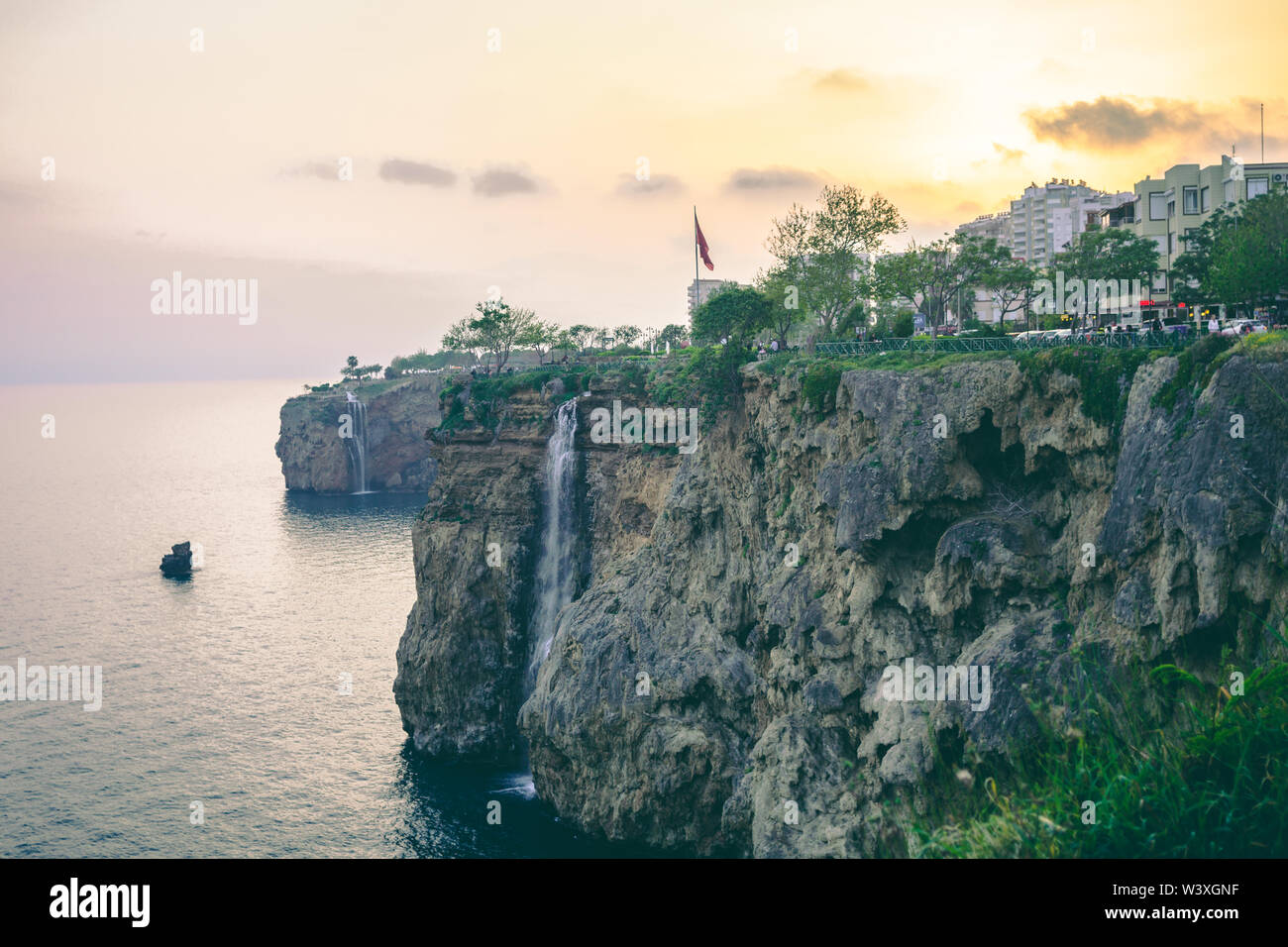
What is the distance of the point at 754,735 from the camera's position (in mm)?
52281

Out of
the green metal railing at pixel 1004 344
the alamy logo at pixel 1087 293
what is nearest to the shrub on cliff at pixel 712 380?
the green metal railing at pixel 1004 344

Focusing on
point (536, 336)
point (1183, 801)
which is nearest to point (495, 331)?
point (536, 336)

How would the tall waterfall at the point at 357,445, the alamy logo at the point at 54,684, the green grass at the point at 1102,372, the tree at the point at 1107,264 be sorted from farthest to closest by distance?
1. the tall waterfall at the point at 357,445
2. the alamy logo at the point at 54,684
3. the tree at the point at 1107,264
4. the green grass at the point at 1102,372

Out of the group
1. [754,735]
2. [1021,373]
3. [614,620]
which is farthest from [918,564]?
[614,620]

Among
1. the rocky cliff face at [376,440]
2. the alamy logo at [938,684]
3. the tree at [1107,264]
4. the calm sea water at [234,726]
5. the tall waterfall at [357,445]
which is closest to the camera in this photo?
the alamy logo at [938,684]

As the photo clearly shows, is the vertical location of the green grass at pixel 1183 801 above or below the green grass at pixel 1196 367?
below

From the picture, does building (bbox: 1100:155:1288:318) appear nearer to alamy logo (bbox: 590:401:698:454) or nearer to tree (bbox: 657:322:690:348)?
alamy logo (bbox: 590:401:698:454)

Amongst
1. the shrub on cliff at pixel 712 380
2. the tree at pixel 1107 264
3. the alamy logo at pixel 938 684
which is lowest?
the alamy logo at pixel 938 684

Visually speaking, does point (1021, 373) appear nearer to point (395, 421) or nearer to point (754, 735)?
point (754, 735)

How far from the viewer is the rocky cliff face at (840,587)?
3256 centimetres

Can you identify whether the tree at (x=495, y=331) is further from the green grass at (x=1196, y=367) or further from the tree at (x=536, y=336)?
the green grass at (x=1196, y=367)

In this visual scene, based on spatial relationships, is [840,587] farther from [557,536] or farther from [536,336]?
[536,336]
